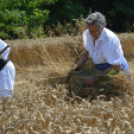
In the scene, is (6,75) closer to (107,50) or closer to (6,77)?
(6,77)

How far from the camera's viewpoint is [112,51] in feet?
9.61

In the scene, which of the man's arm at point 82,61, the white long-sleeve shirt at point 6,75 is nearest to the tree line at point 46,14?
the man's arm at point 82,61

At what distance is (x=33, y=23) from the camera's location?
29.3 feet

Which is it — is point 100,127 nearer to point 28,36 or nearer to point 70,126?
point 70,126

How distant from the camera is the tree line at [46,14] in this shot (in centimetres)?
768

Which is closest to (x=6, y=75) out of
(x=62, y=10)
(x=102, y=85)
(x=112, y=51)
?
(x=102, y=85)

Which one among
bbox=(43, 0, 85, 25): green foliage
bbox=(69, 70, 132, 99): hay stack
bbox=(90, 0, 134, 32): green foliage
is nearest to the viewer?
bbox=(69, 70, 132, 99): hay stack

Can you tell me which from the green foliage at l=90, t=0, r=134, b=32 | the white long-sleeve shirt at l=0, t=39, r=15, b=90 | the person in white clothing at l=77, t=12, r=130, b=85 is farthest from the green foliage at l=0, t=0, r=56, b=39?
the green foliage at l=90, t=0, r=134, b=32

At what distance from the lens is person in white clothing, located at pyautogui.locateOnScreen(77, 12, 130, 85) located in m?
2.88

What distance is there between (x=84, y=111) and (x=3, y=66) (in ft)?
4.87

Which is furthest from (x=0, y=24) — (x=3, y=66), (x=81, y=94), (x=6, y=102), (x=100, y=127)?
(x=100, y=127)

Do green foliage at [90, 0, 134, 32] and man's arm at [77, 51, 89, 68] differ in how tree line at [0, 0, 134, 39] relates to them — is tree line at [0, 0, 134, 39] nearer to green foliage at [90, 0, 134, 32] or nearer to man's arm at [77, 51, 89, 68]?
green foliage at [90, 0, 134, 32]

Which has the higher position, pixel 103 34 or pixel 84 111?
pixel 103 34

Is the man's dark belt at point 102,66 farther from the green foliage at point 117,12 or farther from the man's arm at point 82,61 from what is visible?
the green foliage at point 117,12
